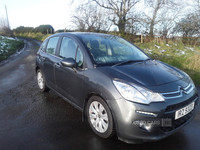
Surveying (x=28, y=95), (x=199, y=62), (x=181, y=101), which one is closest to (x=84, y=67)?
(x=181, y=101)

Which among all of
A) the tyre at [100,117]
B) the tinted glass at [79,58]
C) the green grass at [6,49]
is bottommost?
the green grass at [6,49]

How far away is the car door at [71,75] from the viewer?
2.98 m

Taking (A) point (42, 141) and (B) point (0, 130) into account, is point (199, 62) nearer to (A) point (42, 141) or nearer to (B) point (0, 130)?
(A) point (42, 141)

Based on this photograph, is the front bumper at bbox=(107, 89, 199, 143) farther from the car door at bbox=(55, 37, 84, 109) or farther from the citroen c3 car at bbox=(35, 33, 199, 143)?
the car door at bbox=(55, 37, 84, 109)

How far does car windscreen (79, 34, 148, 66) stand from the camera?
3031mm

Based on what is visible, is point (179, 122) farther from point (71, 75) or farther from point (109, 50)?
point (71, 75)

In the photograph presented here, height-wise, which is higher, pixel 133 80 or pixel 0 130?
pixel 133 80

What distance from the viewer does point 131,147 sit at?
7.87 ft

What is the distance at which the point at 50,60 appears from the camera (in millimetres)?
3988

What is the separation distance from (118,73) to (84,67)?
69 cm

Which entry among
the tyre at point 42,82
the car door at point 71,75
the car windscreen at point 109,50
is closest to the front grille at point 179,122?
the car windscreen at point 109,50

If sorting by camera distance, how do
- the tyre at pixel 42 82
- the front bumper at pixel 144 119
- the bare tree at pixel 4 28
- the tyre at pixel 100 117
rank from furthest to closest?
1. the bare tree at pixel 4 28
2. the tyre at pixel 42 82
3. the tyre at pixel 100 117
4. the front bumper at pixel 144 119

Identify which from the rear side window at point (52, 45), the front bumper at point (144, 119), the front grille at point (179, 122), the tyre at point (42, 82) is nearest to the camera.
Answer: the front bumper at point (144, 119)

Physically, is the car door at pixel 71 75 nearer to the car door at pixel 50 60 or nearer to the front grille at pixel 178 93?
the car door at pixel 50 60
